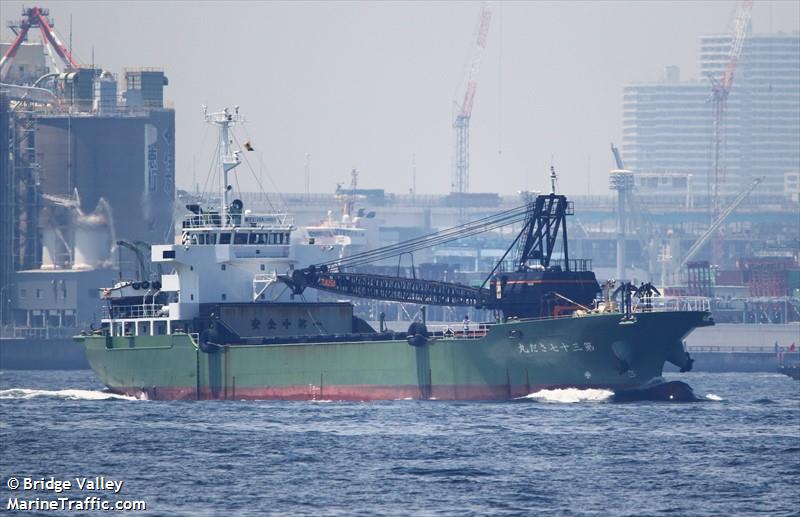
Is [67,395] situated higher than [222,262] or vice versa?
[222,262]

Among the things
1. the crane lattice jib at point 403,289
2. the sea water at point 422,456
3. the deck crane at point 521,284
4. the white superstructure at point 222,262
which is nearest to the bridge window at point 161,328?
the white superstructure at point 222,262

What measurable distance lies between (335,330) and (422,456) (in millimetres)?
28659

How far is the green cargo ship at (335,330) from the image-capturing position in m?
71.9

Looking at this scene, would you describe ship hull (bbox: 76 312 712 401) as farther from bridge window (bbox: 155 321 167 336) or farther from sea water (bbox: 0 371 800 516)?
sea water (bbox: 0 371 800 516)

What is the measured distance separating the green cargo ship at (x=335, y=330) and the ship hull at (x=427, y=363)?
0.06 meters

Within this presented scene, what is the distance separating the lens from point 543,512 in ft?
147

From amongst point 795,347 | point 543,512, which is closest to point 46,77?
point 795,347

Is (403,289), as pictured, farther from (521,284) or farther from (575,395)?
(575,395)

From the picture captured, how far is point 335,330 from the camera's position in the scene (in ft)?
273

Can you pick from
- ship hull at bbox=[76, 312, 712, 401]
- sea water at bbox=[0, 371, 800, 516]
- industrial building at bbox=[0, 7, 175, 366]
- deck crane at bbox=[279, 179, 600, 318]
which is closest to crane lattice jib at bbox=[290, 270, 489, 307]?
deck crane at bbox=[279, 179, 600, 318]

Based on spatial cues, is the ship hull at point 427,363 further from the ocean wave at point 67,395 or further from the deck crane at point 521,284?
the deck crane at point 521,284

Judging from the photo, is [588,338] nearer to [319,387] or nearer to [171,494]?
[319,387]

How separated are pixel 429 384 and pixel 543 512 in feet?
99.5

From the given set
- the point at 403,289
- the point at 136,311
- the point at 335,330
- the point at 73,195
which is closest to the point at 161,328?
the point at 136,311
